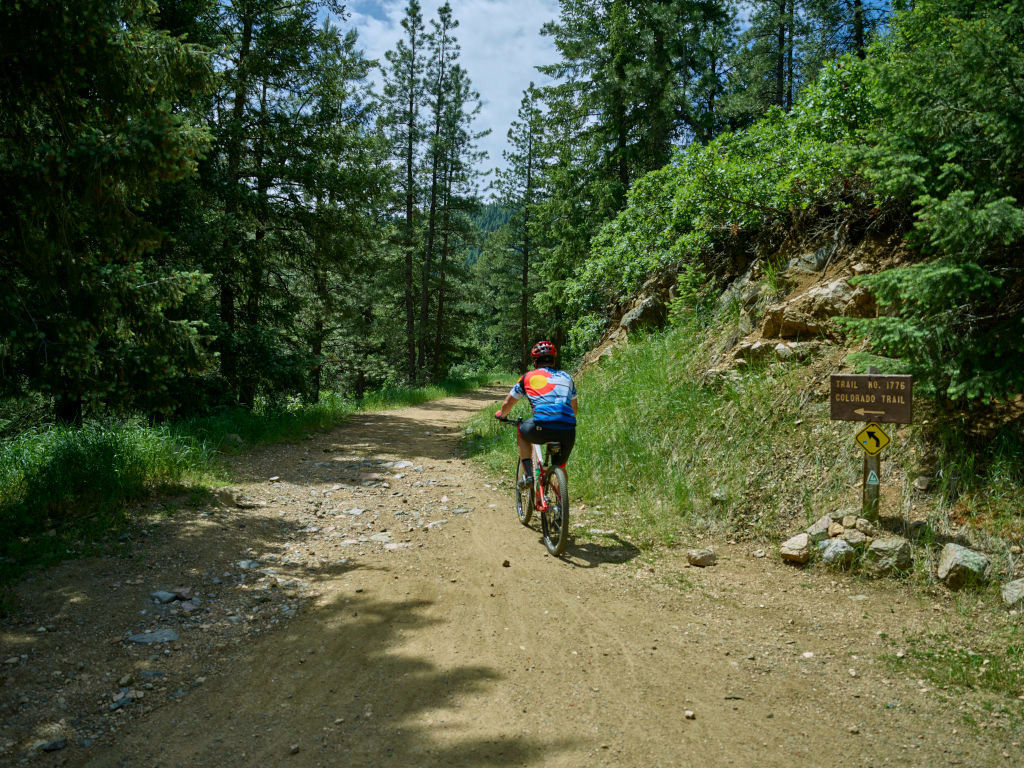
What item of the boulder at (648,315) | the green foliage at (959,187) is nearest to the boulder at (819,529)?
the green foliage at (959,187)

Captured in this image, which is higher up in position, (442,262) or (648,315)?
(442,262)

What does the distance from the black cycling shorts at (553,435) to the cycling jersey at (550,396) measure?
0.05 meters

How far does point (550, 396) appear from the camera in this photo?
246 inches

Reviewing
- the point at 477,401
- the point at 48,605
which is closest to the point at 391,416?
the point at 477,401

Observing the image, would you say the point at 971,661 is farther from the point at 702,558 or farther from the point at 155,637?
the point at 155,637

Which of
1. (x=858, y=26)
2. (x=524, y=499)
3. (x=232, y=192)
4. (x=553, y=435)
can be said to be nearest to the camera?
(x=553, y=435)

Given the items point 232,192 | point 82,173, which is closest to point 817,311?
point 82,173

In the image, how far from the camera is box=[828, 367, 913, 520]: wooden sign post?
5.17m

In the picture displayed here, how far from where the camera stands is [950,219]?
4820mm

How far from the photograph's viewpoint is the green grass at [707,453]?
608 cm

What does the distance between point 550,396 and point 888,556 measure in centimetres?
338

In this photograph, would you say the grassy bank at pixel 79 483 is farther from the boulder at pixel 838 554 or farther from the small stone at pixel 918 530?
the small stone at pixel 918 530

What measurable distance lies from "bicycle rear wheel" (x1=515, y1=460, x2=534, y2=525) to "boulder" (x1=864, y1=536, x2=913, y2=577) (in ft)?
11.0

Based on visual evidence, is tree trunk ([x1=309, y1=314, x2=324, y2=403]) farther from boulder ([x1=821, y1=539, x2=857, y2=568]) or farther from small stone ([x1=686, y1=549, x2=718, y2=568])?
boulder ([x1=821, y1=539, x2=857, y2=568])
